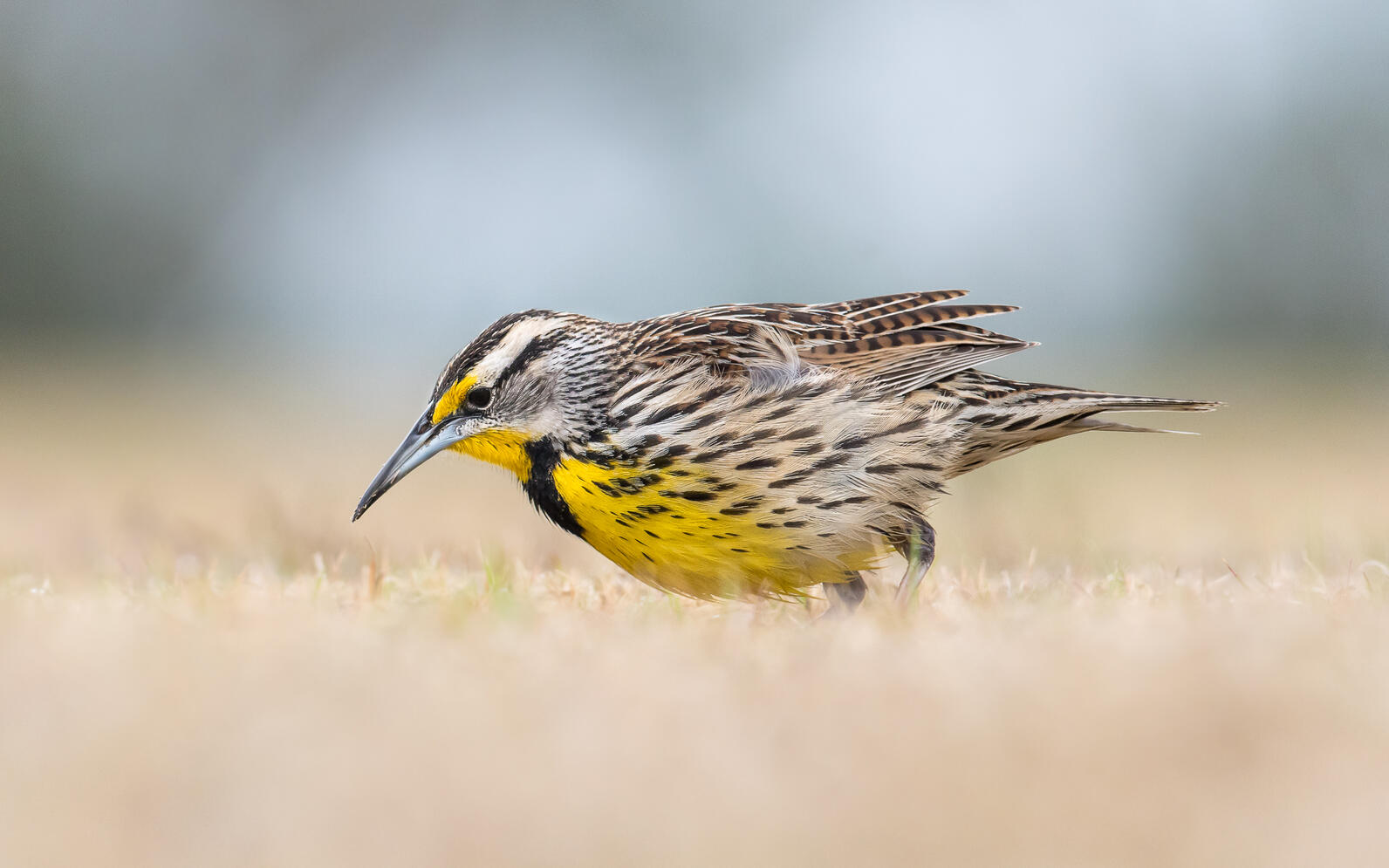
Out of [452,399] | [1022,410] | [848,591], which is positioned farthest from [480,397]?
[1022,410]

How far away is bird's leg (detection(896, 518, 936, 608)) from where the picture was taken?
484 cm

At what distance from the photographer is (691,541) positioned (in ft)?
14.6

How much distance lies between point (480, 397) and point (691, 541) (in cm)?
104

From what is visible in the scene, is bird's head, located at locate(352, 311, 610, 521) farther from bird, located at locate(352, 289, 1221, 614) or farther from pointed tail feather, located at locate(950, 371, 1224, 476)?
pointed tail feather, located at locate(950, 371, 1224, 476)

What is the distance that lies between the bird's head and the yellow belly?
27cm

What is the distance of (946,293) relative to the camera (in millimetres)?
5512

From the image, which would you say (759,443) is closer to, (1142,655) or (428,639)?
(428,639)

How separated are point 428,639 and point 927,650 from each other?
1.31 meters

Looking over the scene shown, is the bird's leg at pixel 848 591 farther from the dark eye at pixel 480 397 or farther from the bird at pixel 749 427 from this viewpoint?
the dark eye at pixel 480 397

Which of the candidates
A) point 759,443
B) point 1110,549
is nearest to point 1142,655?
point 759,443

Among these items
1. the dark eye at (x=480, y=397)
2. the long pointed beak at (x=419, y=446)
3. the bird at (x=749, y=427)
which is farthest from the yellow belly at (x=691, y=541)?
the long pointed beak at (x=419, y=446)

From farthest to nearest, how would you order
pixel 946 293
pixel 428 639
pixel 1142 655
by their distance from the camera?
pixel 946 293
pixel 428 639
pixel 1142 655

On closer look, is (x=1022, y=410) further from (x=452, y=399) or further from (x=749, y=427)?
(x=452, y=399)

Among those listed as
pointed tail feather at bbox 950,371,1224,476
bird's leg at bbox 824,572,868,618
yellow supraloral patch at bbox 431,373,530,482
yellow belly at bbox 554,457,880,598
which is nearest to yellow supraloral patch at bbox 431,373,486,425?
yellow supraloral patch at bbox 431,373,530,482
